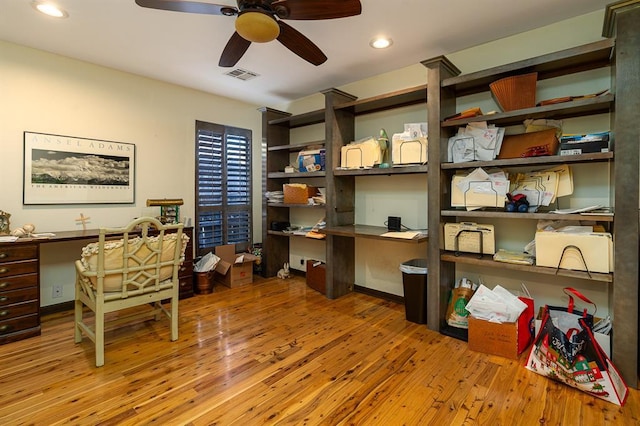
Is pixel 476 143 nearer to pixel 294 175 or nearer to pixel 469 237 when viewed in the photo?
pixel 469 237

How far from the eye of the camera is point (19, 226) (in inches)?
119

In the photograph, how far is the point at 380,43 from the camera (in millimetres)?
2898

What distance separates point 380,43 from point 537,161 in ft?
5.45

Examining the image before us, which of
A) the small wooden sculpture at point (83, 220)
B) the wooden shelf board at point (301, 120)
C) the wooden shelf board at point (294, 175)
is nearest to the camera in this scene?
the small wooden sculpture at point (83, 220)

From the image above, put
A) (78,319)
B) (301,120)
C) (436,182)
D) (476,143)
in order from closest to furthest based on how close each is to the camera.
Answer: (78,319) → (476,143) → (436,182) → (301,120)

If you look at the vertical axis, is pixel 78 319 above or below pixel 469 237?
below

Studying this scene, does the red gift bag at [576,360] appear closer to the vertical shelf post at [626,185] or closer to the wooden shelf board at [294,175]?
the vertical shelf post at [626,185]

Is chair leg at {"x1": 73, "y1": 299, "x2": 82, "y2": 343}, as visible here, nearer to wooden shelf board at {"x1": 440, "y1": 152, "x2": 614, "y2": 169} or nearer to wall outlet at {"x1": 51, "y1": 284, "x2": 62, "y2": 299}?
wall outlet at {"x1": 51, "y1": 284, "x2": 62, "y2": 299}

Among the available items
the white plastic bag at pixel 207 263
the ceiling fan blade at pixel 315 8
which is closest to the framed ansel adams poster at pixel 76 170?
the white plastic bag at pixel 207 263

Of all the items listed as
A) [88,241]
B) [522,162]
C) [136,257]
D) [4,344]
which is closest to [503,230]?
[522,162]

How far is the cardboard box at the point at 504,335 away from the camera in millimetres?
2357

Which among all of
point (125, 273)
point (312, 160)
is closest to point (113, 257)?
point (125, 273)

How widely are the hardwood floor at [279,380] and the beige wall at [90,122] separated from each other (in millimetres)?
996

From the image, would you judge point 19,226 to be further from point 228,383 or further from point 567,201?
point 567,201
